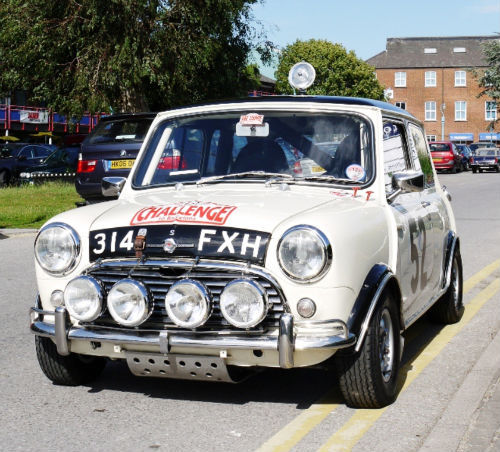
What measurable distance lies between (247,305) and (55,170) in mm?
27271

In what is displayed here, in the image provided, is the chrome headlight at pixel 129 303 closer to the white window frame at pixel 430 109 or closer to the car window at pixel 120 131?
the car window at pixel 120 131

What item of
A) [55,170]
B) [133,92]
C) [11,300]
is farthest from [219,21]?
[11,300]

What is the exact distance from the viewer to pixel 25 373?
585cm

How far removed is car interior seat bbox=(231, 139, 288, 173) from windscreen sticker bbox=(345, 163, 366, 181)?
1.25 ft

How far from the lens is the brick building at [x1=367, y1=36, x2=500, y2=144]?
105062 millimetres

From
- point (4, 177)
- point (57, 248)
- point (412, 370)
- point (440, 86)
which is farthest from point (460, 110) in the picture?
point (57, 248)

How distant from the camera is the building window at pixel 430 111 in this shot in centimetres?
10571

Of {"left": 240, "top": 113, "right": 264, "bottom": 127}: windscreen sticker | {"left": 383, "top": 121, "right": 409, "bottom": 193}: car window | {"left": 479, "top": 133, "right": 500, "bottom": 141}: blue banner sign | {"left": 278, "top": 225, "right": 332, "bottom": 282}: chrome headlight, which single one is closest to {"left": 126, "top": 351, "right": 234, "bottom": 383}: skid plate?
{"left": 278, "top": 225, "right": 332, "bottom": 282}: chrome headlight

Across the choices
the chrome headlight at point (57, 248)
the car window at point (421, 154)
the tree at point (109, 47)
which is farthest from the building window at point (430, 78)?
the chrome headlight at point (57, 248)

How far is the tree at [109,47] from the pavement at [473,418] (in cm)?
2145

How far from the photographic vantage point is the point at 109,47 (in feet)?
88.1

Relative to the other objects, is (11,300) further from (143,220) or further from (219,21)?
(219,21)

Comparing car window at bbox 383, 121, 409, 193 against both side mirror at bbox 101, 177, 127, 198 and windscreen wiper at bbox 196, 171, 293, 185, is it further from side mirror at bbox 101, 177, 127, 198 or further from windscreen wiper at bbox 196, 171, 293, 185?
side mirror at bbox 101, 177, 127, 198

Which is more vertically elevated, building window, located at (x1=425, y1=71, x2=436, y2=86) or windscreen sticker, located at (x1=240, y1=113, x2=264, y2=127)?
building window, located at (x1=425, y1=71, x2=436, y2=86)
